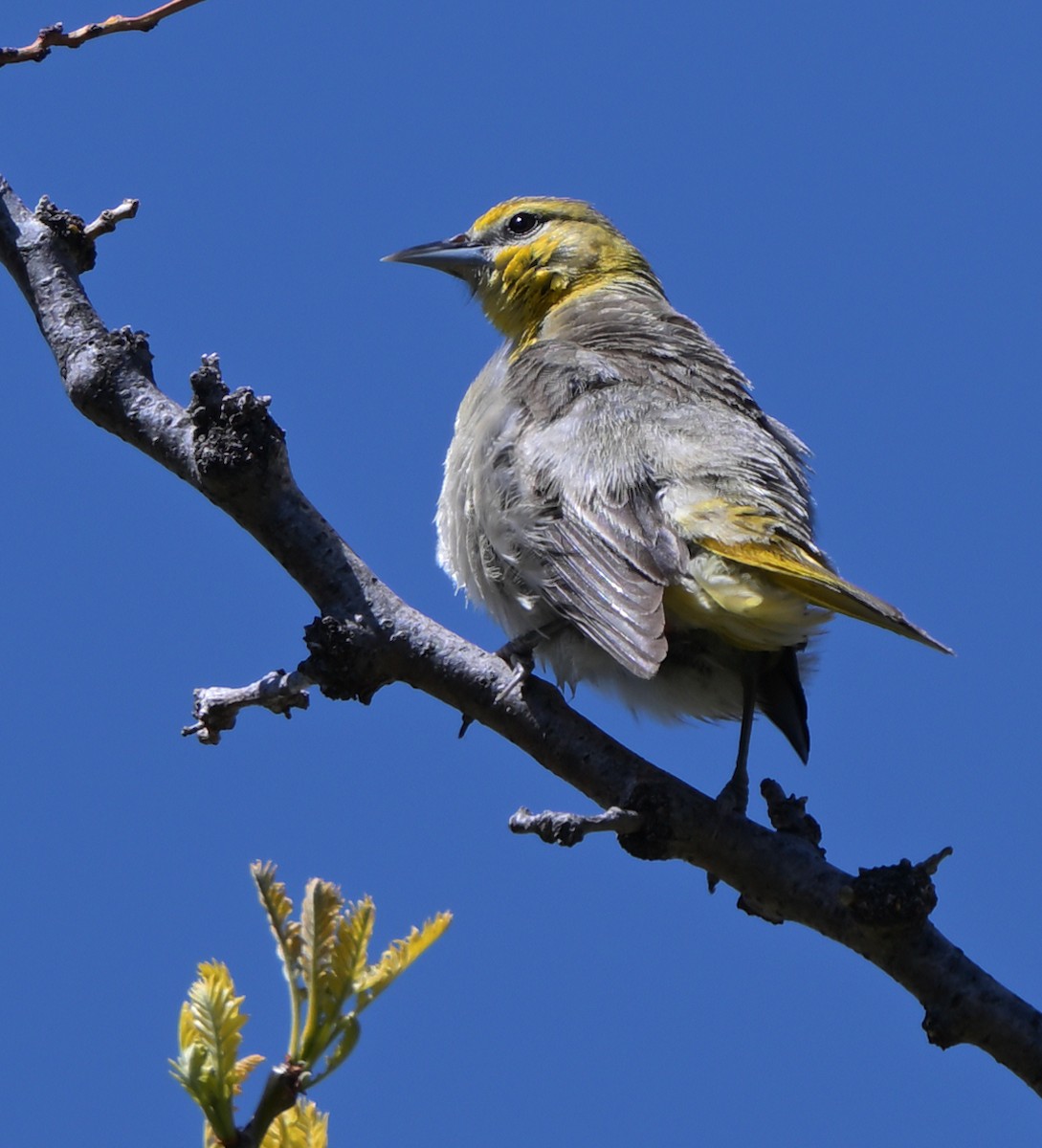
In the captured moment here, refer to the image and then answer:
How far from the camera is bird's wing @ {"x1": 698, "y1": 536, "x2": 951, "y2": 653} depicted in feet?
13.1

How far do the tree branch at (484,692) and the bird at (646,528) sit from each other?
8.7 inches

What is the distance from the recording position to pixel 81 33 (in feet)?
10.2

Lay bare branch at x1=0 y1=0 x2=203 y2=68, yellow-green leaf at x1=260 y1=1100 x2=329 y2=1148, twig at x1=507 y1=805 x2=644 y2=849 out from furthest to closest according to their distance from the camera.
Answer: twig at x1=507 y1=805 x2=644 y2=849, bare branch at x1=0 y1=0 x2=203 y2=68, yellow-green leaf at x1=260 y1=1100 x2=329 y2=1148

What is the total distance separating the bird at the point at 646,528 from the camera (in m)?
4.34

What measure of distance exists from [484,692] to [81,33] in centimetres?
183

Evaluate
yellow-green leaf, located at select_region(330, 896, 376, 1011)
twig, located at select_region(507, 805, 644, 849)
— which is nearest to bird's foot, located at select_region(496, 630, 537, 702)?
twig, located at select_region(507, 805, 644, 849)

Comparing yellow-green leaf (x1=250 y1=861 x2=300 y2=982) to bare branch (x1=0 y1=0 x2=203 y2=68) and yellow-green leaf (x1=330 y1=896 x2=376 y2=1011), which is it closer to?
yellow-green leaf (x1=330 y1=896 x2=376 y2=1011)

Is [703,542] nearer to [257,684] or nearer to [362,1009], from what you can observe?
[257,684]

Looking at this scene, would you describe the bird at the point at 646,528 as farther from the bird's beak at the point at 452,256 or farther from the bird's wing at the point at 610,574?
the bird's beak at the point at 452,256

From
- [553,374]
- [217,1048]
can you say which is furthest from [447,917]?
[553,374]

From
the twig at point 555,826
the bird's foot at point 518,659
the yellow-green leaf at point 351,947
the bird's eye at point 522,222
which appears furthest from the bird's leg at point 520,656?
the bird's eye at point 522,222

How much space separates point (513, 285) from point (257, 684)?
11.9 feet

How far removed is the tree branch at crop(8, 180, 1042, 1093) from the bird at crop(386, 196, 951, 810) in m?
0.22

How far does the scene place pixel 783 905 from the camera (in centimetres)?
378
